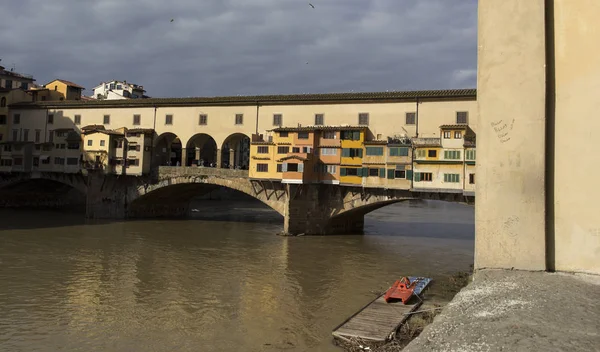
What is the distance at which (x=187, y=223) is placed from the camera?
41.2 m

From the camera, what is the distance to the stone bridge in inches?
1289

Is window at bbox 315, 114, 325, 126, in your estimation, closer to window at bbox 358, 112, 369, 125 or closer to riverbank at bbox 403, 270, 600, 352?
window at bbox 358, 112, 369, 125

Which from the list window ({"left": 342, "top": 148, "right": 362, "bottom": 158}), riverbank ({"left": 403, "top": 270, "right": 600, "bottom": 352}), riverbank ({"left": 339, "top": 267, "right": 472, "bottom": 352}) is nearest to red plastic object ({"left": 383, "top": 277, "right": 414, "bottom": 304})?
riverbank ({"left": 339, "top": 267, "right": 472, "bottom": 352})

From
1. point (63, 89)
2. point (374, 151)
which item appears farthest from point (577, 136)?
point (63, 89)

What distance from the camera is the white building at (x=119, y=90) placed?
66438mm

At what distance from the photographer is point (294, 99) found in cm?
3494

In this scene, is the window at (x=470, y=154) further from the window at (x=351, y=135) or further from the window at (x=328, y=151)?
the window at (x=328, y=151)

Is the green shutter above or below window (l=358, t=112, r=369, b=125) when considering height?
below

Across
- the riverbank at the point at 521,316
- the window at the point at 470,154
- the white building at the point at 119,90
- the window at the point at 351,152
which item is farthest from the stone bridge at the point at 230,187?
the white building at the point at 119,90

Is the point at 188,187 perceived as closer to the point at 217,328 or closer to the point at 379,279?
the point at 379,279

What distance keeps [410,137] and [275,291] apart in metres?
16.4

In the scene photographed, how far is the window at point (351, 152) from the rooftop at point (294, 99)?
3.72 m

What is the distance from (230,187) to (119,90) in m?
41.8

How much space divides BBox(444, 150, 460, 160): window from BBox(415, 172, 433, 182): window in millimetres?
1604
